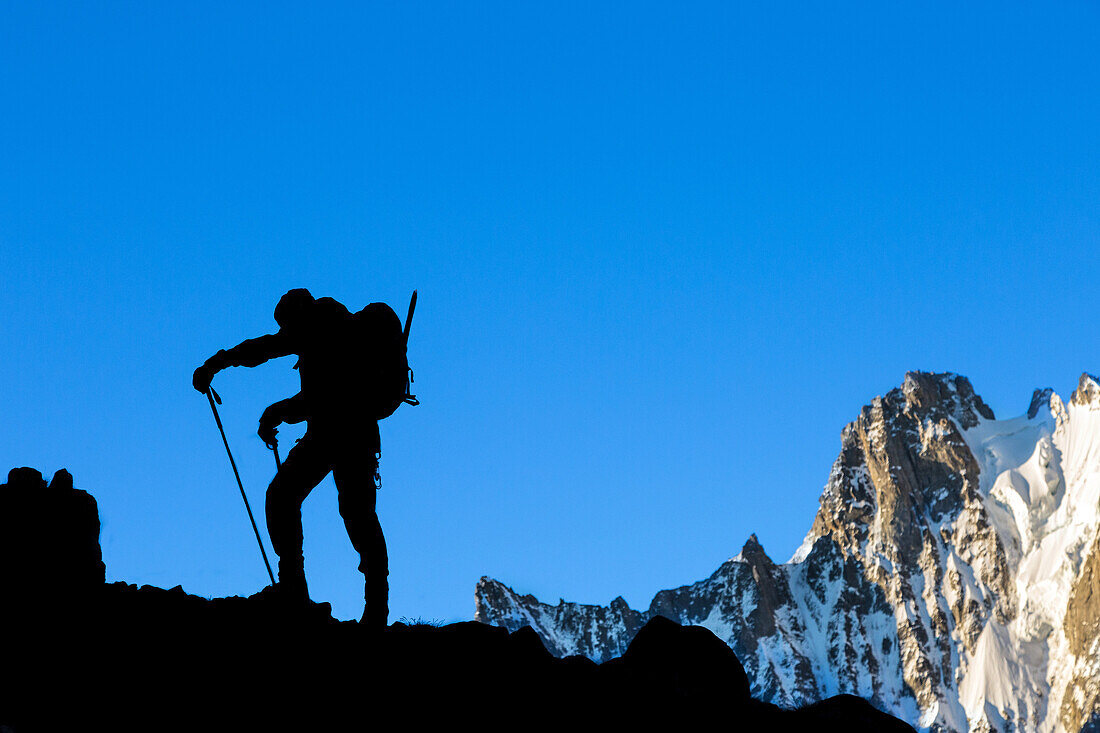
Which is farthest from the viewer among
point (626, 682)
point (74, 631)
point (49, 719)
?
point (626, 682)

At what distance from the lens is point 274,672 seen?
27.8 feet

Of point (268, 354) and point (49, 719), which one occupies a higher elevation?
point (268, 354)

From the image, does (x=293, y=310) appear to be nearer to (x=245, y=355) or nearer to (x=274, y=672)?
(x=245, y=355)

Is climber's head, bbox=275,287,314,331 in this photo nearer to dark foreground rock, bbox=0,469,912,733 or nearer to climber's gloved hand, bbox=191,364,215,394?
climber's gloved hand, bbox=191,364,215,394

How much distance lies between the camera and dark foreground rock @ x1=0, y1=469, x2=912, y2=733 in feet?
26.8

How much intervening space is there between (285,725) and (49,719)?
4.47 ft

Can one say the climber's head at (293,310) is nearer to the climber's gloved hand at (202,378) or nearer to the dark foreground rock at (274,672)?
the climber's gloved hand at (202,378)

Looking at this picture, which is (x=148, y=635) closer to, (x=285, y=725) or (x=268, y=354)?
(x=285, y=725)

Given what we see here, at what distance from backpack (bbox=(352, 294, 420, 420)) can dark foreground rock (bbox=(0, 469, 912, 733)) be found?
179cm

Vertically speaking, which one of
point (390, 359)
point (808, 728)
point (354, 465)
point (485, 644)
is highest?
point (390, 359)

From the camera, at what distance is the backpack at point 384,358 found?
417 inches

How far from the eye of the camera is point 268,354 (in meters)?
10.7

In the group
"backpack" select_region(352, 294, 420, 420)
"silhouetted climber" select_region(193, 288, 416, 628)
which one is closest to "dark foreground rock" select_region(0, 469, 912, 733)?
"silhouetted climber" select_region(193, 288, 416, 628)

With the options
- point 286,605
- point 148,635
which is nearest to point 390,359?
point 286,605
